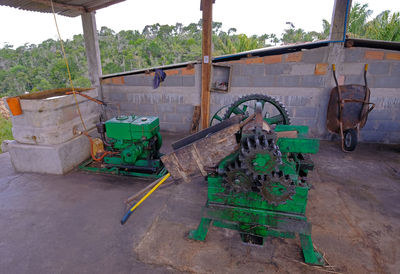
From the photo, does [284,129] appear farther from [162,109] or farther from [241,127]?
[162,109]

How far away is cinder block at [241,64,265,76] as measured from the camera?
18.1 ft

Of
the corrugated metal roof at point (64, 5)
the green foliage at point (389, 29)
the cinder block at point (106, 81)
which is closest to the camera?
the corrugated metal roof at point (64, 5)

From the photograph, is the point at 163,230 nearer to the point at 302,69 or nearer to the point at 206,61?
the point at 206,61

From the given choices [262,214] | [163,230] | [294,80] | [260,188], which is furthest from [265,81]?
[163,230]

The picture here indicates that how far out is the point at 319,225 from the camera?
2.95 metres

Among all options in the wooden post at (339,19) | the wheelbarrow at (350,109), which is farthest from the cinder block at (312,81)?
the wooden post at (339,19)

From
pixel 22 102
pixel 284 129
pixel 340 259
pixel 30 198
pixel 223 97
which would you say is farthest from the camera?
pixel 223 97

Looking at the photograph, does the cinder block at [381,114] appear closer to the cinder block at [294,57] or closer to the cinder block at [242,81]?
the cinder block at [294,57]

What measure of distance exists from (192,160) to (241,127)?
58 centimetres

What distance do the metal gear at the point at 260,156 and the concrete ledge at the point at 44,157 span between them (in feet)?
11.7

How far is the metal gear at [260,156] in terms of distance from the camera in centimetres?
191

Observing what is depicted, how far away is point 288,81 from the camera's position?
5.48 metres

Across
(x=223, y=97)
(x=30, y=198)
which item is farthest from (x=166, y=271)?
(x=223, y=97)

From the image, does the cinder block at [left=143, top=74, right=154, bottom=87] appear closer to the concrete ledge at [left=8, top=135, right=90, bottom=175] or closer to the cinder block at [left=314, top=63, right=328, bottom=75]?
the concrete ledge at [left=8, top=135, right=90, bottom=175]
